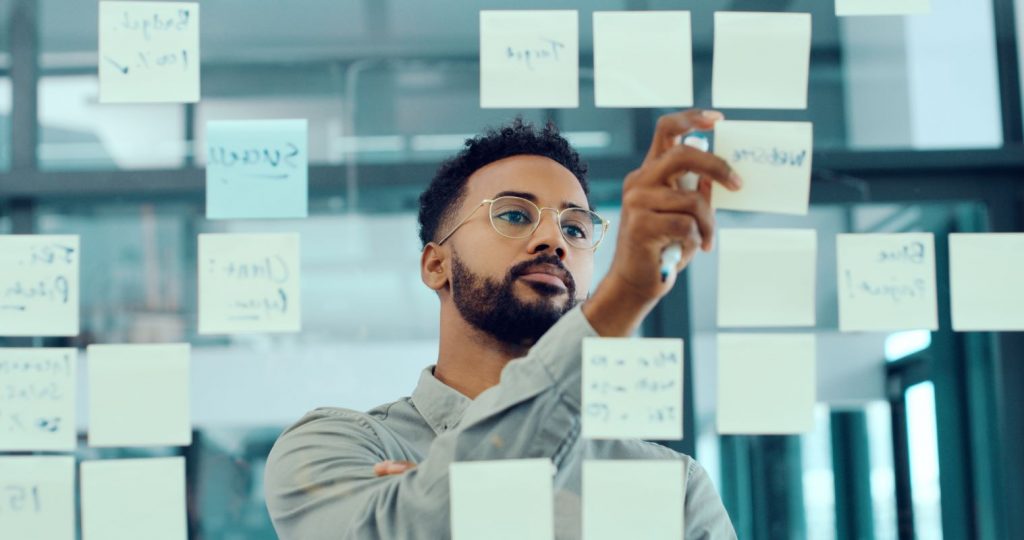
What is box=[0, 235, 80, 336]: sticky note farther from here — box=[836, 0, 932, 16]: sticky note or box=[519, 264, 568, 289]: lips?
box=[836, 0, 932, 16]: sticky note

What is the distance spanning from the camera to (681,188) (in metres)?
0.96

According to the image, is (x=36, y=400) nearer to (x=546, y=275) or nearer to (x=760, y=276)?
(x=546, y=275)

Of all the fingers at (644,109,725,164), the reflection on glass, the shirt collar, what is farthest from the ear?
the reflection on glass

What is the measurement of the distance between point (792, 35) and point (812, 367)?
34 cm

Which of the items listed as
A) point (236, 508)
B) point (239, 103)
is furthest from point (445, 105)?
point (236, 508)

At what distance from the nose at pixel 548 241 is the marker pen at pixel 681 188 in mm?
290

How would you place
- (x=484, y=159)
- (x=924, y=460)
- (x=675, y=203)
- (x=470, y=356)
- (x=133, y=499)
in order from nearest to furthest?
(x=675, y=203) → (x=133, y=499) → (x=470, y=356) → (x=484, y=159) → (x=924, y=460)

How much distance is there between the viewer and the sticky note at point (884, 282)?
1.17 metres

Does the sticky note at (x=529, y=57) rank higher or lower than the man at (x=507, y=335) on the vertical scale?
higher

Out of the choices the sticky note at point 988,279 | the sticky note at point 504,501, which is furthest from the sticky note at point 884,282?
the sticky note at point 504,501

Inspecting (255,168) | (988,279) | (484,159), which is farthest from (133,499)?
(988,279)

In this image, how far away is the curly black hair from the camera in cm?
149

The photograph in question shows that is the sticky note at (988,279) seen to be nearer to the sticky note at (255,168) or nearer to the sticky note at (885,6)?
the sticky note at (885,6)

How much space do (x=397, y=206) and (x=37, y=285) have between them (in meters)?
1.08
